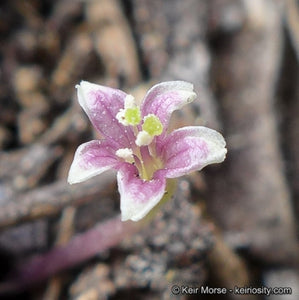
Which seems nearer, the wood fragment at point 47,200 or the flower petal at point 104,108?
the flower petal at point 104,108

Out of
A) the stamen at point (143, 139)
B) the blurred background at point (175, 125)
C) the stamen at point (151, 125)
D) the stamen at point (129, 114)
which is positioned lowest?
the blurred background at point (175, 125)

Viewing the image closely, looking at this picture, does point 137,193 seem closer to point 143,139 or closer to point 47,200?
point 143,139

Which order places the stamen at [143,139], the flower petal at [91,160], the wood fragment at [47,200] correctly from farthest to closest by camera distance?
1. the wood fragment at [47,200]
2. the stamen at [143,139]
3. the flower petal at [91,160]

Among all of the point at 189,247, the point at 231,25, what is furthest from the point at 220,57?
the point at 189,247

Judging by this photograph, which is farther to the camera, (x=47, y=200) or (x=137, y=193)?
(x=47, y=200)

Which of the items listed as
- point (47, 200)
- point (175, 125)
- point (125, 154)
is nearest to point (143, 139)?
point (125, 154)

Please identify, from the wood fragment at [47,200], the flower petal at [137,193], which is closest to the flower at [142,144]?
the flower petal at [137,193]

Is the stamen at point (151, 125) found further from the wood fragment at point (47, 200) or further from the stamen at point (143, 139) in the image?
the wood fragment at point (47, 200)

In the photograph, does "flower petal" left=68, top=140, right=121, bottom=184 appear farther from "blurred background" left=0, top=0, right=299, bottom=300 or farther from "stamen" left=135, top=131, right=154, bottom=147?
"blurred background" left=0, top=0, right=299, bottom=300
